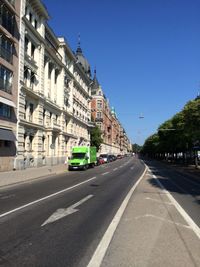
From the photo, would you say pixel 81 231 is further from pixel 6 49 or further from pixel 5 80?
pixel 6 49

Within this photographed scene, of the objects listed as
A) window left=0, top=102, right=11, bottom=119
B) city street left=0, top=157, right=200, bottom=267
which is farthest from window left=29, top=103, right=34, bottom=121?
city street left=0, top=157, right=200, bottom=267

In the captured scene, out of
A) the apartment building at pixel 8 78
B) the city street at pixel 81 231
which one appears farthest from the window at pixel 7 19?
the city street at pixel 81 231

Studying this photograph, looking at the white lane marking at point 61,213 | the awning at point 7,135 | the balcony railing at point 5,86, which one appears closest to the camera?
the white lane marking at point 61,213

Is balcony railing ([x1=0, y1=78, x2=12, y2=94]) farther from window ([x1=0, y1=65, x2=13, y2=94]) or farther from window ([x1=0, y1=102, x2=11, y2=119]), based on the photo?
window ([x1=0, y1=102, x2=11, y2=119])

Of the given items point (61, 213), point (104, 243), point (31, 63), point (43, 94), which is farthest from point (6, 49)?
point (104, 243)

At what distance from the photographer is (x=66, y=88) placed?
204 ft

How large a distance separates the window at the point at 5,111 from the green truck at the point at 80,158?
1183 cm

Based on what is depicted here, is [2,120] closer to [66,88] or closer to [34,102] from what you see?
[34,102]

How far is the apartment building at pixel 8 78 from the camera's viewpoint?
111 ft

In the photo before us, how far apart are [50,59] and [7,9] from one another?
17.1m

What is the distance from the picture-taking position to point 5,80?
3472cm

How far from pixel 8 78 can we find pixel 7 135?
534 cm

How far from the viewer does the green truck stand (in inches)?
1773

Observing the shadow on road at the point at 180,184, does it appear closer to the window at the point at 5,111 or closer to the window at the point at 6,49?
the window at the point at 5,111
